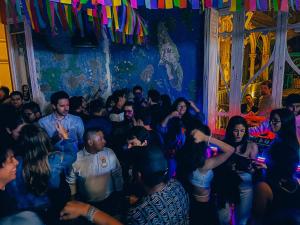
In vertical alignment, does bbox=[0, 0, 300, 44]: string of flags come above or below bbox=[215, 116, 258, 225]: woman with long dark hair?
above

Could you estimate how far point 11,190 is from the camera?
74.1 inches

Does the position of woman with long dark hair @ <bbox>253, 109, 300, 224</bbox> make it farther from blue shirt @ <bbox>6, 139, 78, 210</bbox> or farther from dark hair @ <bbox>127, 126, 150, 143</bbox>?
blue shirt @ <bbox>6, 139, 78, 210</bbox>

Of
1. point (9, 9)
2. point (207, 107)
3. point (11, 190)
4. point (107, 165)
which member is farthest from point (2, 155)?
point (207, 107)

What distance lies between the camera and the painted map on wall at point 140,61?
5207 mm

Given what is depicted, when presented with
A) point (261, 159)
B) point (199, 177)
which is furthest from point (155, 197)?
point (261, 159)

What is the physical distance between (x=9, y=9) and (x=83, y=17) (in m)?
1.43

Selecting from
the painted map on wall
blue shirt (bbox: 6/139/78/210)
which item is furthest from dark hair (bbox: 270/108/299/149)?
blue shirt (bbox: 6/139/78/210)

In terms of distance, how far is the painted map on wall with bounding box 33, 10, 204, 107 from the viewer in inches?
205

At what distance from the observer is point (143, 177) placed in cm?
151

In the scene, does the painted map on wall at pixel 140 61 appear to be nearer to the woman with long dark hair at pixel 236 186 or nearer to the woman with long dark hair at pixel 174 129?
the woman with long dark hair at pixel 174 129

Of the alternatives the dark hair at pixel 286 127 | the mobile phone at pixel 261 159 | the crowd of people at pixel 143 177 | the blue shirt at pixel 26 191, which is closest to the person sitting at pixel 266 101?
the crowd of people at pixel 143 177

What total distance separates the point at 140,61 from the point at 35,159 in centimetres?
442

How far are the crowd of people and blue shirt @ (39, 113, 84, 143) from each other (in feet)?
0.05

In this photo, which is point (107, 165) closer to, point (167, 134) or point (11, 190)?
point (11, 190)
